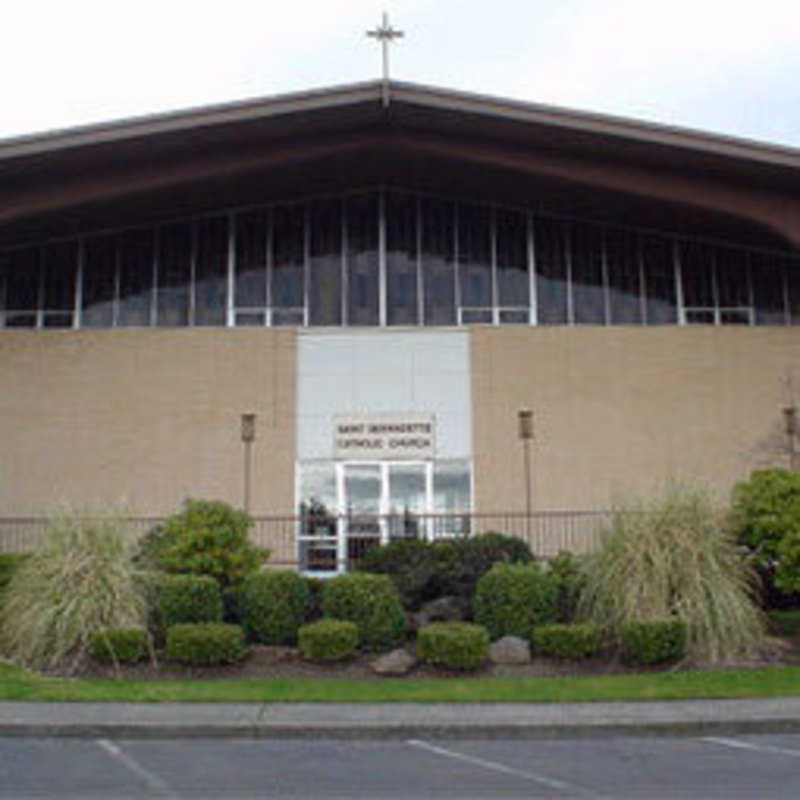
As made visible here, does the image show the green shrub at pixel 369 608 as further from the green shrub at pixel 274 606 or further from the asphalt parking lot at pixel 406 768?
the asphalt parking lot at pixel 406 768

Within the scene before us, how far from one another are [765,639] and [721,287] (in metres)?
10.9

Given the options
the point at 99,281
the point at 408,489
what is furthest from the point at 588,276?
the point at 99,281

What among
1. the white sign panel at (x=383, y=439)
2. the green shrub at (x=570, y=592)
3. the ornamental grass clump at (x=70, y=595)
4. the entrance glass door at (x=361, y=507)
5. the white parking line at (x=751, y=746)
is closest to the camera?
the white parking line at (x=751, y=746)

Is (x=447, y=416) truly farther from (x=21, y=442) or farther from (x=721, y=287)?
(x=21, y=442)

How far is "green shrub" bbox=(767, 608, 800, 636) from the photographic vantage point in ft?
51.1

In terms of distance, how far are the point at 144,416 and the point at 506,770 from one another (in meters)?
15.0

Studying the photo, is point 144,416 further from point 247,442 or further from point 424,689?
point 424,689

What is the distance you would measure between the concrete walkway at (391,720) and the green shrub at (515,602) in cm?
319

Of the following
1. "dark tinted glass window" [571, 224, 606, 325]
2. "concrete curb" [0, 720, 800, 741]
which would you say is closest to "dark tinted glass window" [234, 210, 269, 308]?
"dark tinted glass window" [571, 224, 606, 325]

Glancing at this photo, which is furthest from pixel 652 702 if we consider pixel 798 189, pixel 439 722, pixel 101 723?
pixel 798 189

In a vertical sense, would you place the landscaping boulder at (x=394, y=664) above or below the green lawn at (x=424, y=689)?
above

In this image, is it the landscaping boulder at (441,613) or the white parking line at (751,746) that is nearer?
the white parking line at (751,746)

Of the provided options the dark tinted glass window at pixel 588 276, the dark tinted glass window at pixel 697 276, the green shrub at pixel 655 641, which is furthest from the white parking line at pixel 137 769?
the dark tinted glass window at pixel 697 276

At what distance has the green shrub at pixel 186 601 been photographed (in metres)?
14.3
